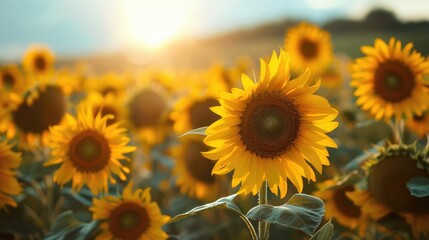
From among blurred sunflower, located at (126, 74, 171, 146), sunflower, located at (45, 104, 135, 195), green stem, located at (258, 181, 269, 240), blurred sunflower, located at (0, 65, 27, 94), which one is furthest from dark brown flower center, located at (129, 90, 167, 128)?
Result: green stem, located at (258, 181, 269, 240)

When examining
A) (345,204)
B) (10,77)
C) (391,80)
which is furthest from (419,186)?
(10,77)

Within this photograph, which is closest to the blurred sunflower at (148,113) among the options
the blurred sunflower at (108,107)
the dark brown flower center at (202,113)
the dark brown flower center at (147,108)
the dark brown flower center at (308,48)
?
the dark brown flower center at (147,108)

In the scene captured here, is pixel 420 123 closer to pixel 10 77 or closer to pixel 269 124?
pixel 269 124

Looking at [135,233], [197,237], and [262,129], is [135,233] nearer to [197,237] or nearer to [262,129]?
[262,129]

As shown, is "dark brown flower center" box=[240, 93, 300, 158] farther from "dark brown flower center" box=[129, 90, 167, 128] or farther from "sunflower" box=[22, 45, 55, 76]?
"sunflower" box=[22, 45, 55, 76]

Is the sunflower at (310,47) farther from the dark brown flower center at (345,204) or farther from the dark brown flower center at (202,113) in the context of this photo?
the dark brown flower center at (345,204)

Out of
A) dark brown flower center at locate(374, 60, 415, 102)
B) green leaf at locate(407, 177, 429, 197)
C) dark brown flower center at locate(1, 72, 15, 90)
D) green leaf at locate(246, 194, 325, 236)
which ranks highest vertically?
dark brown flower center at locate(1, 72, 15, 90)
